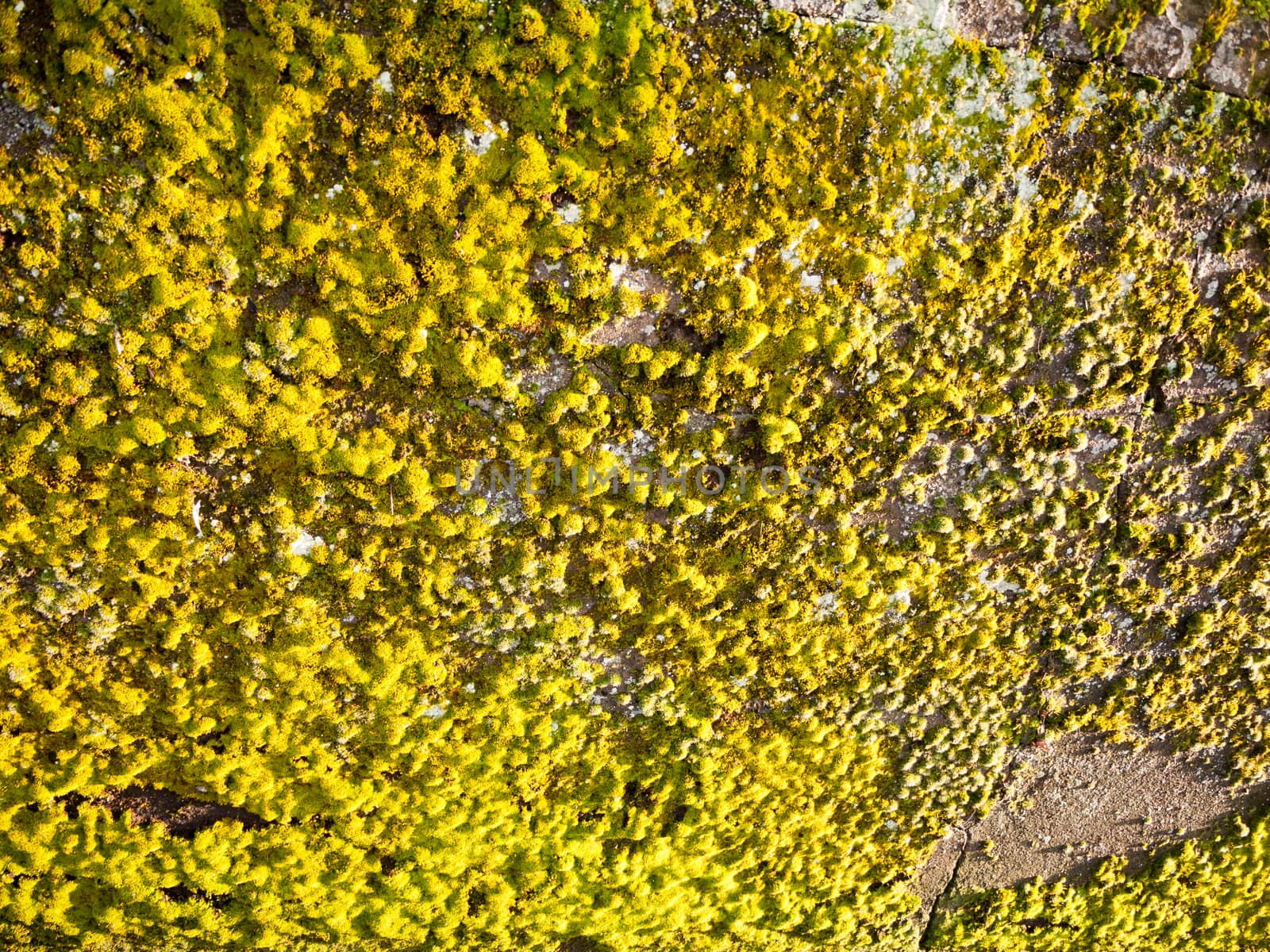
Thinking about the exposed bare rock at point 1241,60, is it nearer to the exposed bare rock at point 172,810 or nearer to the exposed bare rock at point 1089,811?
the exposed bare rock at point 1089,811

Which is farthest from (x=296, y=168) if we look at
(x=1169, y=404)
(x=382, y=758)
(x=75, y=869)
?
(x=1169, y=404)

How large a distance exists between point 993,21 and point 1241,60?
1.00m

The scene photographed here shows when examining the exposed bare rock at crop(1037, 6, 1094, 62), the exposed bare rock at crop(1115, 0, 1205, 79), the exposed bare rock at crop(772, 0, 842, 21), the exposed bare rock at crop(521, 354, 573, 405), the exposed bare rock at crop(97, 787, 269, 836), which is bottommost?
the exposed bare rock at crop(97, 787, 269, 836)

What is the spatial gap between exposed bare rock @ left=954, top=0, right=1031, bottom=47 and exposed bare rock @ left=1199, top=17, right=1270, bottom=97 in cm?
75

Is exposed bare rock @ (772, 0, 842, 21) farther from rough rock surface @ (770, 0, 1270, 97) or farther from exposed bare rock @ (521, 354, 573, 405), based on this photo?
exposed bare rock @ (521, 354, 573, 405)

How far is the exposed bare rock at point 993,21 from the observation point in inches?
107

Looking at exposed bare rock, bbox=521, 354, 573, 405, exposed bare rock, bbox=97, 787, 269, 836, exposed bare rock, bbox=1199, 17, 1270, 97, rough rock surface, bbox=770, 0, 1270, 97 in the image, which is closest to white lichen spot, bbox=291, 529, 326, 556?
exposed bare rock, bbox=521, 354, 573, 405

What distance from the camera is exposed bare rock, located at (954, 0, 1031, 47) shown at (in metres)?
2.72

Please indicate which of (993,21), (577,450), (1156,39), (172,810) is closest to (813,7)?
(993,21)

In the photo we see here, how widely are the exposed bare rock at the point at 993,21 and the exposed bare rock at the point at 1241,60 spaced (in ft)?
2.46

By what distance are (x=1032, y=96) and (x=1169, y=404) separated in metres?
1.47

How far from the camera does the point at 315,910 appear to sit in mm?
3459

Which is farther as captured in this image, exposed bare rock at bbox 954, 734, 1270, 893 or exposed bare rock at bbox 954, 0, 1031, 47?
exposed bare rock at bbox 954, 734, 1270, 893

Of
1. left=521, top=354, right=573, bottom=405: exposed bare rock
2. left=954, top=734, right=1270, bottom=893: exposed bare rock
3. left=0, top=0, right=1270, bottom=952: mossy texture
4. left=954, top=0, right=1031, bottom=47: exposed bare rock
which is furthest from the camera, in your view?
left=954, top=734, right=1270, bottom=893: exposed bare rock
